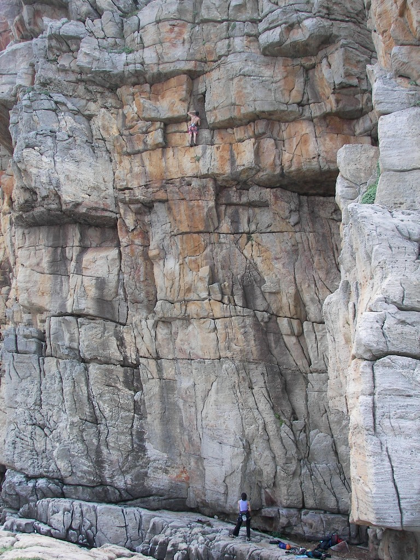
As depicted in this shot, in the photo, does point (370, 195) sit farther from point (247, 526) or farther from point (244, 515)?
point (247, 526)

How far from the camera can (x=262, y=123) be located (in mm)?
20203

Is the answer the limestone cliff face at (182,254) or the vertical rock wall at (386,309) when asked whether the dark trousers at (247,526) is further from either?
the vertical rock wall at (386,309)

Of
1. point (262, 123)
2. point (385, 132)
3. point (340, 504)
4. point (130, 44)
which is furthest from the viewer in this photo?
point (130, 44)

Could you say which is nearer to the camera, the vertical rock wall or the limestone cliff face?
the vertical rock wall

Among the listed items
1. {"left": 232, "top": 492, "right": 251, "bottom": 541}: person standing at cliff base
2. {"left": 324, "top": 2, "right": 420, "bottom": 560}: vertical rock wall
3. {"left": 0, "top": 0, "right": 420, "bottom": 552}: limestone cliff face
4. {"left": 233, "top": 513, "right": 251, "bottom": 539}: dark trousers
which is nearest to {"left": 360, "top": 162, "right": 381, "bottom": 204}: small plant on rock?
{"left": 324, "top": 2, "right": 420, "bottom": 560}: vertical rock wall

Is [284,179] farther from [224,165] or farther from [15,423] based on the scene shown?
[15,423]

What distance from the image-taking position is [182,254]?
2097cm

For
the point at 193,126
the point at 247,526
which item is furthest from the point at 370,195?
the point at 247,526

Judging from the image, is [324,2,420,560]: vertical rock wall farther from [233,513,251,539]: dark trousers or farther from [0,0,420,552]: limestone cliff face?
[0,0,420,552]: limestone cliff face

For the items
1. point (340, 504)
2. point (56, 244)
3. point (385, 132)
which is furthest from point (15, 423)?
point (385, 132)

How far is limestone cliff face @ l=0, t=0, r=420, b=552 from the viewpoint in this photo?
19.5 metres

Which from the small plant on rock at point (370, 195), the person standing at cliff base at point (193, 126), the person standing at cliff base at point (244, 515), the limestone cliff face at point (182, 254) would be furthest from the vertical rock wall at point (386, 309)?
the person standing at cliff base at point (193, 126)

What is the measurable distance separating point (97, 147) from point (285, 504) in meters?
14.0

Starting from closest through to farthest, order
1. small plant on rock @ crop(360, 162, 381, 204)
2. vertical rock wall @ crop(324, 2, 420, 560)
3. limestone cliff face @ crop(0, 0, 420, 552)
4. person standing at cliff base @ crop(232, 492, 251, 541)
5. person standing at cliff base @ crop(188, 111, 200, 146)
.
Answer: vertical rock wall @ crop(324, 2, 420, 560) → small plant on rock @ crop(360, 162, 381, 204) → person standing at cliff base @ crop(232, 492, 251, 541) → limestone cliff face @ crop(0, 0, 420, 552) → person standing at cliff base @ crop(188, 111, 200, 146)
